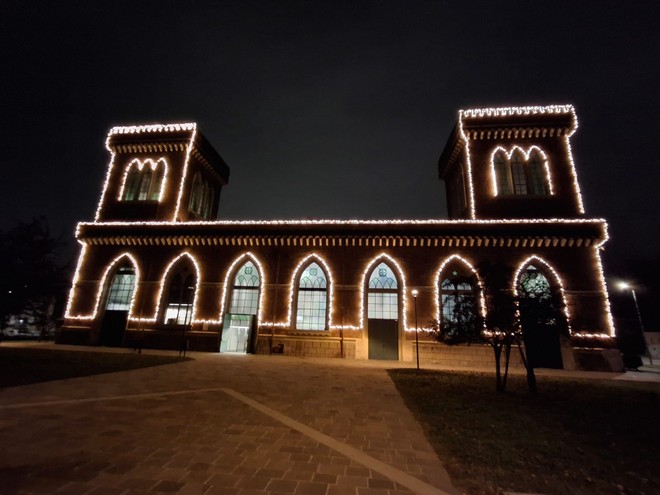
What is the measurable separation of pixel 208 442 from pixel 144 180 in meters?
25.5

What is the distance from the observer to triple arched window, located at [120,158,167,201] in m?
24.8

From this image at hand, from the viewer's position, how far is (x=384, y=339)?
19.3m

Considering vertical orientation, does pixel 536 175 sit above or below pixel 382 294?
above

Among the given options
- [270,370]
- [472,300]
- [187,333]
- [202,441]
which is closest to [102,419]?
[202,441]

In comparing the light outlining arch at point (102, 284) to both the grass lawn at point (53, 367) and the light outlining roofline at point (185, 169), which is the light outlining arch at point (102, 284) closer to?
the light outlining roofline at point (185, 169)

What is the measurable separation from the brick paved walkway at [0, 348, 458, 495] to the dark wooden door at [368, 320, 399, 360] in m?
10.2

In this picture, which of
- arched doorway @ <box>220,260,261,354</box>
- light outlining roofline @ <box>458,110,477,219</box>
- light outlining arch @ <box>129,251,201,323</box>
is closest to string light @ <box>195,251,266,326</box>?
arched doorway @ <box>220,260,261,354</box>

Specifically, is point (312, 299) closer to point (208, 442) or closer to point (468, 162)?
point (468, 162)

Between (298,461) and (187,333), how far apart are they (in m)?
18.2

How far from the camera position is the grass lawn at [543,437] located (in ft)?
13.3

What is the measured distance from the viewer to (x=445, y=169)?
27.8m

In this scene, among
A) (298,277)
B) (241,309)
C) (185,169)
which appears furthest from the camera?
(185,169)

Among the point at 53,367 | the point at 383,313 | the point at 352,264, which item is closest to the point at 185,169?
the point at 352,264

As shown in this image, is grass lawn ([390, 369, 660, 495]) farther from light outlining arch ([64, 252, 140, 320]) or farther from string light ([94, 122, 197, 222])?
string light ([94, 122, 197, 222])
